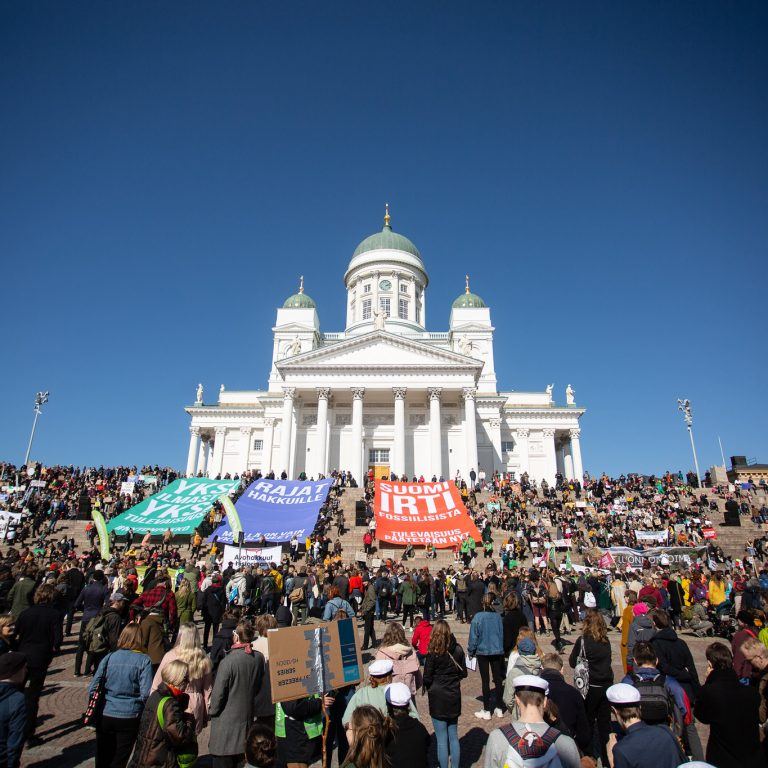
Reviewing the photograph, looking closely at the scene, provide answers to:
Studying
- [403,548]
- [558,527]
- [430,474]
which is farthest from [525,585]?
[430,474]

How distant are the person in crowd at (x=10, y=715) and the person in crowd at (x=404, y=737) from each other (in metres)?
3.28

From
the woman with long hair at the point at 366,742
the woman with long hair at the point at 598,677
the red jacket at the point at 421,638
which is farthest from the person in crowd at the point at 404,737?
the red jacket at the point at 421,638

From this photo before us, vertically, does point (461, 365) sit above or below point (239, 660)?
above

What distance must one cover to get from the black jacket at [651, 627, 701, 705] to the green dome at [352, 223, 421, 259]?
185ft

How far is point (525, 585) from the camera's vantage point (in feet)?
48.7

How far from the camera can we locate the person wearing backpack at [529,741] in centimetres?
347

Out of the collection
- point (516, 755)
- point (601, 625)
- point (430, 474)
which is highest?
point (430, 474)

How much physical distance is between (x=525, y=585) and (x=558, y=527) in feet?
46.4

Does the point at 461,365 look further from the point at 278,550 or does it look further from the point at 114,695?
the point at 114,695

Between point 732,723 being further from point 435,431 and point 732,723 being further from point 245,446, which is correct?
point 245,446

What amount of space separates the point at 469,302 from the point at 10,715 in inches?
2168

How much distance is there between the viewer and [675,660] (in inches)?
250

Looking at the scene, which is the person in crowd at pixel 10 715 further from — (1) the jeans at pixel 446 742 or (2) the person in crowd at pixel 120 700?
(1) the jeans at pixel 446 742

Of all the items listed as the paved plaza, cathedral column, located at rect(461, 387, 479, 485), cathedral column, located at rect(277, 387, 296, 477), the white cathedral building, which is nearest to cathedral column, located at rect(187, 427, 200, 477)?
the white cathedral building
